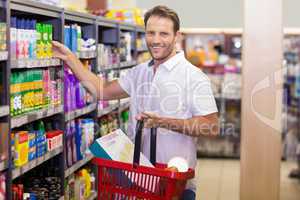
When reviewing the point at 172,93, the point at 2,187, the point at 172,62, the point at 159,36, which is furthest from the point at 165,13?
the point at 2,187

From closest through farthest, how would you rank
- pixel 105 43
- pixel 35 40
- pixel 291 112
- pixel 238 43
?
pixel 35 40, pixel 105 43, pixel 291 112, pixel 238 43

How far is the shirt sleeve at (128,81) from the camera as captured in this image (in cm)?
323

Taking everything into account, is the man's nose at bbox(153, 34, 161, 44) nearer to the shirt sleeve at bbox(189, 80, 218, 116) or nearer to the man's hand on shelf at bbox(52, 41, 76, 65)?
the shirt sleeve at bbox(189, 80, 218, 116)

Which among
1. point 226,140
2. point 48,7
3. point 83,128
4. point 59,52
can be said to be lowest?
point 226,140

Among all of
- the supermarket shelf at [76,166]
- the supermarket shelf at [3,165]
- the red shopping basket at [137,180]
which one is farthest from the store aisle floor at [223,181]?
the red shopping basket at [137,180]

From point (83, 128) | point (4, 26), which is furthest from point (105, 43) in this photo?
point (4, 26)

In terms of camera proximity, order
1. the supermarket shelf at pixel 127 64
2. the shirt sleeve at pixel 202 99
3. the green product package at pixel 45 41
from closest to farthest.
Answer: the shirt sleeve at pixel 202 99 < the green product package at pixel 45 41 < the supermarket shelf at pixel 127 64

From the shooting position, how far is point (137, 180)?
7.85 ft

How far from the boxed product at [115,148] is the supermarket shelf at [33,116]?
0.83 metres

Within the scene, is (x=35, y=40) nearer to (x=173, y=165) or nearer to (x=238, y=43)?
(x=173, y=165)

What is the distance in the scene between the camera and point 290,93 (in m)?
8.30

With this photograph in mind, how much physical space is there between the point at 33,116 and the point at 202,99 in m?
1.23

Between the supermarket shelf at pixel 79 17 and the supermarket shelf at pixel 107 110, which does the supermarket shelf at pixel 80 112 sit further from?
the supermarket shelf at pixel 79 17

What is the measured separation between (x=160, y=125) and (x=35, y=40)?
1.42 m
